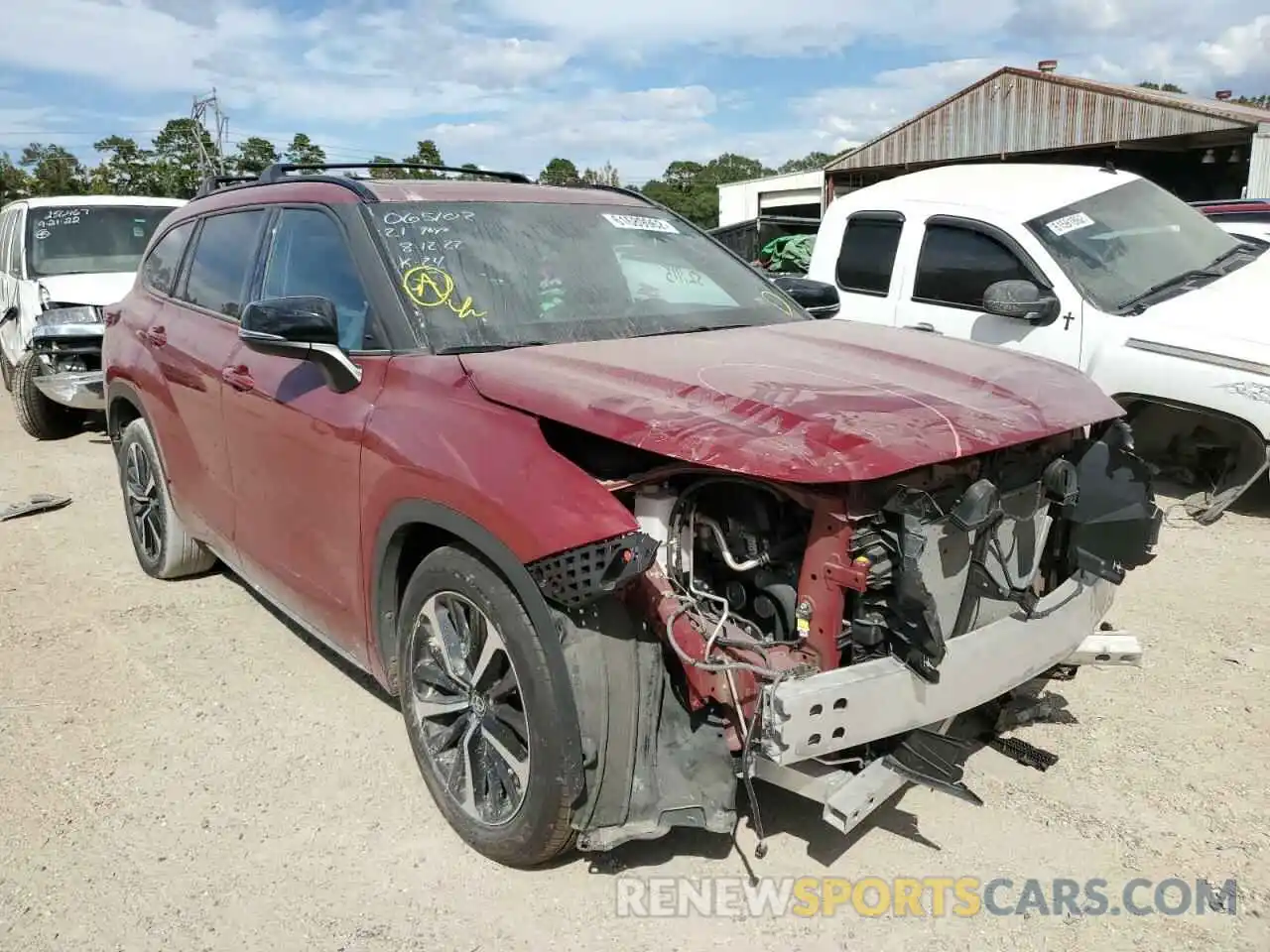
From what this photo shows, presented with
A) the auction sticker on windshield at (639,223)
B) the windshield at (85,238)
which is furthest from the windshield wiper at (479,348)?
the windshield at (85,238)

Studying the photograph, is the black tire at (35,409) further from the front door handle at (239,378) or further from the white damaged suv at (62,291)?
the front door handle at (239,378)

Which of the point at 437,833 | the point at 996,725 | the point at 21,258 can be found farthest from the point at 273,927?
the point at 21,258

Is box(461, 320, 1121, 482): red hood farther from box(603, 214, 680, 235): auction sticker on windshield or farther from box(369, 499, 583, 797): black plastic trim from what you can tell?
box(603, 214, 680, 235): auction sticker on windshield

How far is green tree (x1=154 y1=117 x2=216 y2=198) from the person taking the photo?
130 feet

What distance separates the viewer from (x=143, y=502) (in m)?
5.10

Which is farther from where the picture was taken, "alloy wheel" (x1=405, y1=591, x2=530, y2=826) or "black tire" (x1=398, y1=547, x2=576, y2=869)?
"alloy wheel" (x1=405, y1=591, x2=530, y2=826)

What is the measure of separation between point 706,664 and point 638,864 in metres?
0.79

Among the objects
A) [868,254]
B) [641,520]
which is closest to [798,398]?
[641,520]

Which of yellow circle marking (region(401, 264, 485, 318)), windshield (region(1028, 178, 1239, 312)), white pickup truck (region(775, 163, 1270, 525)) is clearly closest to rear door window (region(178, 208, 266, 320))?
yellow circle marking (region(401, 264, 485, 318))

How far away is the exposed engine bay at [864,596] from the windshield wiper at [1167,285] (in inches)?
132

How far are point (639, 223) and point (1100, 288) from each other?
3.37 m

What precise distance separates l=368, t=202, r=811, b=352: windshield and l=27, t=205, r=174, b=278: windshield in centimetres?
708

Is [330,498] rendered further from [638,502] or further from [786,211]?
[786,211]

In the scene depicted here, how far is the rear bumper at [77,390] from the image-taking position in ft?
27.0
